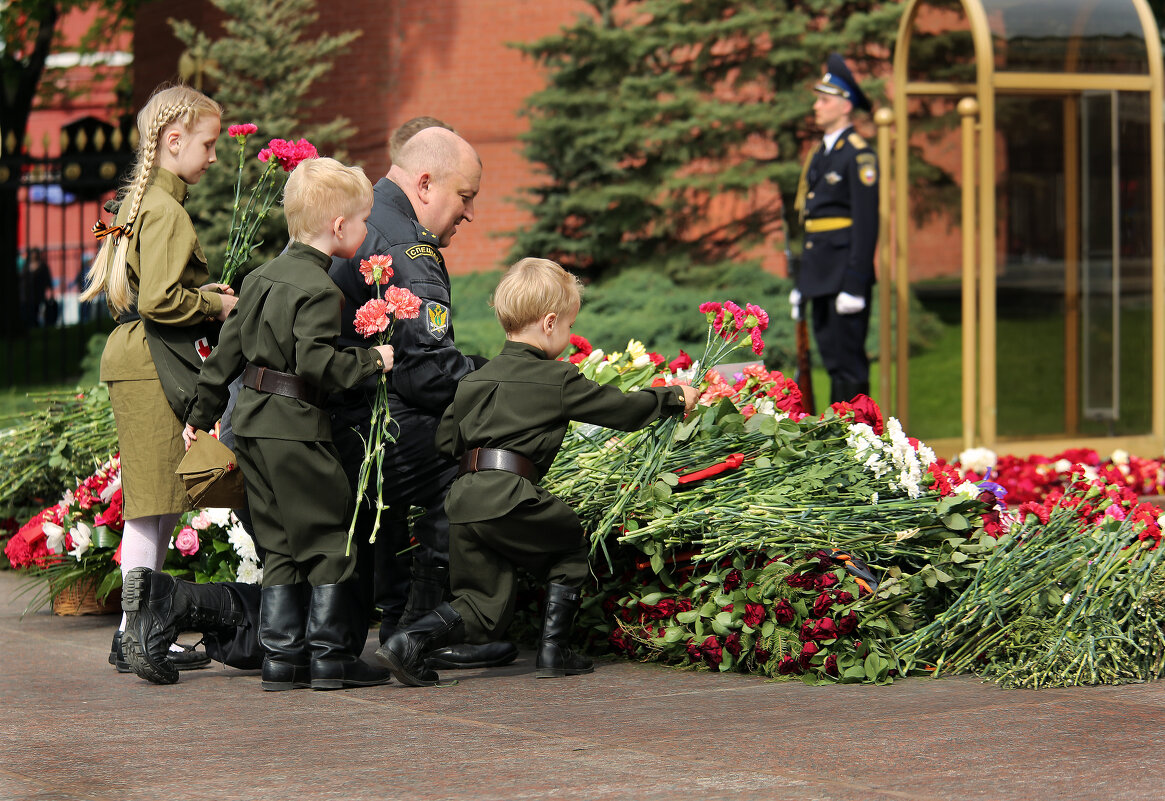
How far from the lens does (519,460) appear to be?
166 inches

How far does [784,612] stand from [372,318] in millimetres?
1451

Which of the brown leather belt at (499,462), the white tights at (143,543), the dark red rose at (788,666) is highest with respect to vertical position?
the brown leather belt at (499,462)

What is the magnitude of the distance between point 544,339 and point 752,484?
0.84 meters

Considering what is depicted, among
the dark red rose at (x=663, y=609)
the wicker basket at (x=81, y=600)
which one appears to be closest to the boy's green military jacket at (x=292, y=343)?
the dark red rose at (x=663, y=609)

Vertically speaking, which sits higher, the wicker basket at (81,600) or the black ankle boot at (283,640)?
the black ankle boot at (283,640)

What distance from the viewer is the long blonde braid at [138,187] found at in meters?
4.47

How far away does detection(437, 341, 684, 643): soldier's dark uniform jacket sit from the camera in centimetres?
419

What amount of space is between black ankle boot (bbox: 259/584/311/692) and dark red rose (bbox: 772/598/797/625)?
1365 mm

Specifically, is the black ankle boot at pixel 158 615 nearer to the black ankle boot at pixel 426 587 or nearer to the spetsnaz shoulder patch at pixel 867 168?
the black ankle boot at pixel 426 587

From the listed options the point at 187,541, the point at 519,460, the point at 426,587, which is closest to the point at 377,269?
the point at 519,460

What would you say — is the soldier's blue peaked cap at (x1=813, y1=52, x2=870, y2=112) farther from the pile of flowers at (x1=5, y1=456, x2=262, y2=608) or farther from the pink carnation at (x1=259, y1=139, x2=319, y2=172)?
the pile of flowers at (x1=5, y1=456, x2=262, y2=608)

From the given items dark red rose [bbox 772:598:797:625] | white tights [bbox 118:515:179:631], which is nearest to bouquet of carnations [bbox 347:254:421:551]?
white tights [bbox 118:515:179:631]

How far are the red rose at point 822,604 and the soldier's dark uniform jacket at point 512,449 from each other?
0.69m

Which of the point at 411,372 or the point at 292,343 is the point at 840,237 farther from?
the point at 292,343
